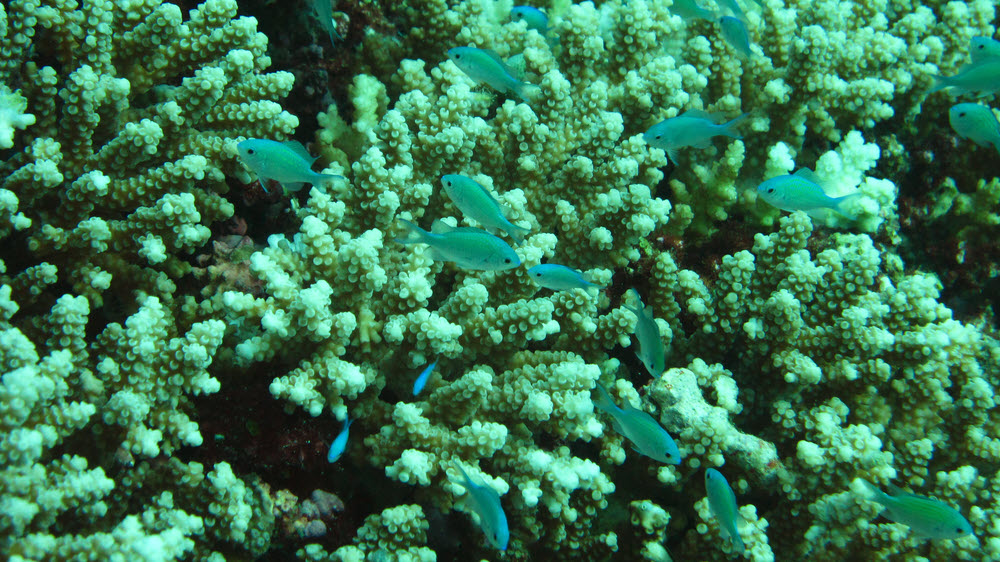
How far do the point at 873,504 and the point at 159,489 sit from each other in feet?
10.9

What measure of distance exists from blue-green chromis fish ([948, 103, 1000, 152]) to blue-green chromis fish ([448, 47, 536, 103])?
3.25 meters

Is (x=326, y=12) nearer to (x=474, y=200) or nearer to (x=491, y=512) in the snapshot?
(x=474, y=200)

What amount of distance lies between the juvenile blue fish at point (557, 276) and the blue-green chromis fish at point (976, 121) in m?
3.38

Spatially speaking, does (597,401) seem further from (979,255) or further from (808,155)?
(979,255)

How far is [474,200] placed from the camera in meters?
2.66

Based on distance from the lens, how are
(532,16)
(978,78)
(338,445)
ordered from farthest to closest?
(532,16)
(978,78)
(338,445)

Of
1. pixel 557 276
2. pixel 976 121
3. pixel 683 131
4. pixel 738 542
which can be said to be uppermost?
pixel 976 121

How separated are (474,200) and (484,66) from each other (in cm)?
104

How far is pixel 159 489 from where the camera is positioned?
228cm

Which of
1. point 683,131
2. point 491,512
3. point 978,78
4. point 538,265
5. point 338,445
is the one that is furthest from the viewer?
point 978,78

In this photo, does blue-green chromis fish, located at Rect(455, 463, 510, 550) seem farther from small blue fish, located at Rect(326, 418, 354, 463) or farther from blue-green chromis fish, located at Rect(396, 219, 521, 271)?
blue-green chromis fish, located at Rect(396, 219, 521, 271)

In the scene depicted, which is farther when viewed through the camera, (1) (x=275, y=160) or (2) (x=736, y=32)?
(2) (x=736, y=32)

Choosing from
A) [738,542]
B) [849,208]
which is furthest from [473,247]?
[849,208]

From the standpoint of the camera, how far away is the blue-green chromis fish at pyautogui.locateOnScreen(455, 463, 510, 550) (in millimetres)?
2131
